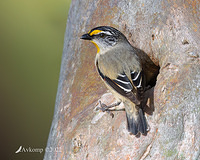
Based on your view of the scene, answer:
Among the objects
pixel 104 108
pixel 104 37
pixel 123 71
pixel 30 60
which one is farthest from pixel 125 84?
pixel 30 60

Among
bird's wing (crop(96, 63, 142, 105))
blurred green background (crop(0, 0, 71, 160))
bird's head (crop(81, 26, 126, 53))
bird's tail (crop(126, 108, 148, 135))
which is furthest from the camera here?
blurred green background (crop(0, 0, 71, 160))

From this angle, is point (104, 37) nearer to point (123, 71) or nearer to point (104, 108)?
point (123, 71)

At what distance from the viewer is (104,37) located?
351cm

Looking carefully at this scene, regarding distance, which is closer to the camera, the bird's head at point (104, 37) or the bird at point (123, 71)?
the bird at point (123, 71)

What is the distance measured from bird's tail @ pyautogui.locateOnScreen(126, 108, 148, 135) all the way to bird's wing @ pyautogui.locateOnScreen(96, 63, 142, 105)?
0.38 feet

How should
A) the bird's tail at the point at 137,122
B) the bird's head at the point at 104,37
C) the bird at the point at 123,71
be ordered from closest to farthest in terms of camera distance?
the bird's tail at the point at 137,122 < the bird at the point at 123,71 < the bird's head at the point at 104,37

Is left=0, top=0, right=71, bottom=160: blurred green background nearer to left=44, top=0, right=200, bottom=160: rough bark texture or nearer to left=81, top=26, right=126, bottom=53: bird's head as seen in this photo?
left=44, top=0, right=200, bottom=160: rough bark texture

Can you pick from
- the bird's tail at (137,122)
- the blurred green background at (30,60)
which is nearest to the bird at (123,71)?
the bird's tail at (137,122)

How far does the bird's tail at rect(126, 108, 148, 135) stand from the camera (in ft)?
8.21

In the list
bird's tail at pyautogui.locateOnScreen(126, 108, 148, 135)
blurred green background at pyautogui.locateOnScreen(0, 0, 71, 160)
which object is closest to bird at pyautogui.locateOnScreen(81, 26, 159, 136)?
bird's tail at pyautogui.locateOnScreen(126, 108, 148, 135)

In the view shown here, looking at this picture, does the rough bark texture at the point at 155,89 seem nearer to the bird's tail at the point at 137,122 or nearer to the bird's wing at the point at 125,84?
the bird's tail at the point at 137,122

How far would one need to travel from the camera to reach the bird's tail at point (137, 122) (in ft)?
8.21

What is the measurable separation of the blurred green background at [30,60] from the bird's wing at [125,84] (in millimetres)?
4169

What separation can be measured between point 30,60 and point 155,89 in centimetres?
517
